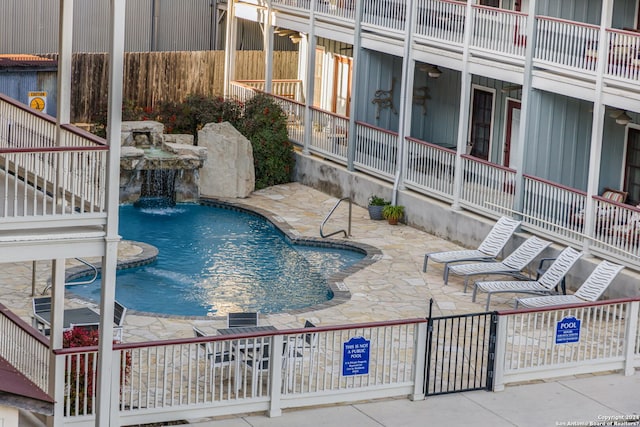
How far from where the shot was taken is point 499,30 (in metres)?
25.5

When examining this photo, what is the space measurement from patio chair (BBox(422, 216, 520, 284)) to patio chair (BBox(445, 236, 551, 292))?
21 centimetres

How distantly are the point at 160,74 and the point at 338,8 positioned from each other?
6731mm

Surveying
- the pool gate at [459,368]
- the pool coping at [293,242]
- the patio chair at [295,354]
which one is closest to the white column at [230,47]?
the pool coping at [293,242]

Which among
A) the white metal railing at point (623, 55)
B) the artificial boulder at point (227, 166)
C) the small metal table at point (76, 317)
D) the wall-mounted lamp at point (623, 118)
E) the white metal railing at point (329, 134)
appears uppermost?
the white metal railing at point (623, 55)

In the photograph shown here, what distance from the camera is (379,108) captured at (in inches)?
1222

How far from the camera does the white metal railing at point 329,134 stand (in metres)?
30.4

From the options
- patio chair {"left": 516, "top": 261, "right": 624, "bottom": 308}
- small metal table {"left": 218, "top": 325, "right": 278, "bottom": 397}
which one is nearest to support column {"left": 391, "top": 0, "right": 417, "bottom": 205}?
patio chair {"left": 516, "top": 261, "right": 624, "bottom": 308}

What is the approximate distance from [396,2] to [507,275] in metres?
7.71

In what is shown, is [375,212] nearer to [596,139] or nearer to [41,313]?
[596,139]

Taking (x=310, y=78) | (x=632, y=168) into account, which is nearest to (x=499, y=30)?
(x=632, y=168)

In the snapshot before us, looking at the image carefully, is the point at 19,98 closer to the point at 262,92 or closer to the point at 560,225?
the point at 262,92

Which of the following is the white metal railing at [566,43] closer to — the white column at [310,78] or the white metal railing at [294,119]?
the white column at [310,78]

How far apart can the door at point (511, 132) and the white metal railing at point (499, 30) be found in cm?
205

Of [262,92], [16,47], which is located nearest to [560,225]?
[262,92]
